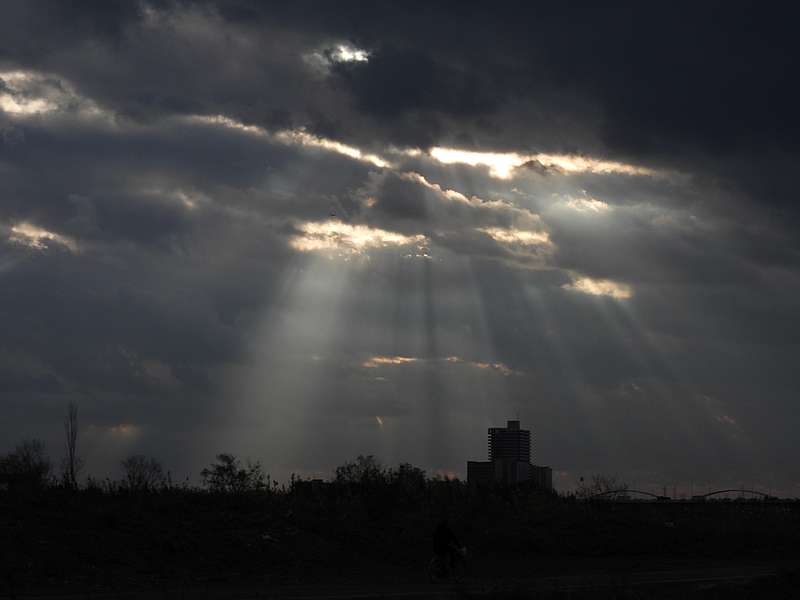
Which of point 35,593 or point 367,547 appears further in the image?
point 367,547

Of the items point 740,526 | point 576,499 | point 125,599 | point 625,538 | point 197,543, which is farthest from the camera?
point 576,499

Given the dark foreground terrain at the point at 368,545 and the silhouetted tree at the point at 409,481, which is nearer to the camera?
the dark foreground terrain at the point at 368,545

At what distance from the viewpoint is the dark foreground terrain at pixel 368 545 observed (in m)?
32.0

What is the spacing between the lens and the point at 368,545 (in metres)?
42.6

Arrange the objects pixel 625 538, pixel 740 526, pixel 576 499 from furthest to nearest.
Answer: pixel 576 499 → pixel 740 526 → pixel 625 538

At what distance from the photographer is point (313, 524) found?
43125mm

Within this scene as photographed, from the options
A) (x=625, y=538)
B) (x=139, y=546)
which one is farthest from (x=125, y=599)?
(x=625, y=538)

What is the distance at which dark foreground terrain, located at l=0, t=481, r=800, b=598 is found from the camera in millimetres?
31953

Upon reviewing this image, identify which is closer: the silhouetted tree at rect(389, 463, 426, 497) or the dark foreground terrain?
the dark foreground terrain

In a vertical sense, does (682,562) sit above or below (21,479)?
below

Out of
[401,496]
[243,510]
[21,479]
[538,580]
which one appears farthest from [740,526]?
[21,479]

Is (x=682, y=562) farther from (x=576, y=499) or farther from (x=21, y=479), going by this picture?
(x=21, y=479)

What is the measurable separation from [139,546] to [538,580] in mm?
Answer: 13950

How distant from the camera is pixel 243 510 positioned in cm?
4281
